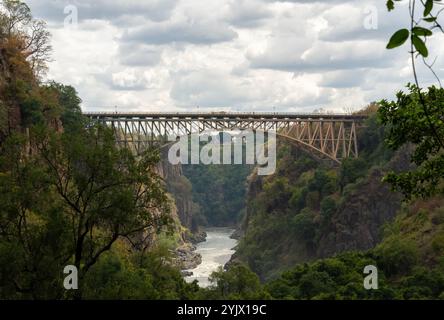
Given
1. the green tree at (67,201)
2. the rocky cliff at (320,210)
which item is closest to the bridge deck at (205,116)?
the rocky cliff at (320,210)

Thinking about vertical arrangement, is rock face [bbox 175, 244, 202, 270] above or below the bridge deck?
below

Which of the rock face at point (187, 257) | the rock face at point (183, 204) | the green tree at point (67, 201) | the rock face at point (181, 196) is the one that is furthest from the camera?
the rock face at point (181, 196)

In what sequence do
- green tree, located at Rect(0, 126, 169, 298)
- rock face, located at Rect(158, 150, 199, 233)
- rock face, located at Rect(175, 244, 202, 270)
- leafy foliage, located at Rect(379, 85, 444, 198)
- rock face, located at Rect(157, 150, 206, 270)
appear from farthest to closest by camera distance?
1. rock face, located at Rect(158, 150, 199, 233)
2. rock face, located at Rect(157, 150, 206, 270)
3. rock face, located at Rect(175, 244, 202, 270)
4. green tree, located at Rect(0, 126, 169, 298)
5. leafy foliage, located at Rect(379, 85, 444, 198)

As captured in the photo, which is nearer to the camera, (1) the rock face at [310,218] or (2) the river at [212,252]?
(1) the rock face at [310,218]

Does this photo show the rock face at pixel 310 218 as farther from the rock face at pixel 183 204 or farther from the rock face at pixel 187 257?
the rock face at pixel 183 204

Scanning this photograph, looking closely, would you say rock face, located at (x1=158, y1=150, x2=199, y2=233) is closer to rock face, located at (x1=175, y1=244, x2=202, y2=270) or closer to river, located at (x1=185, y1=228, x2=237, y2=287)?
river, located at (x1=185, y1=228, x2=237, y2=287)

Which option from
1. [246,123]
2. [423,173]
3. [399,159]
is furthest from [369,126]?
[423,173]

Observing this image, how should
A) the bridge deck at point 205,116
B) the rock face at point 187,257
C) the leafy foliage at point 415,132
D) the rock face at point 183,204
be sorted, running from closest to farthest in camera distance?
the leafy foliage at point 415,132
the bridge deck at point 205,116
the rock face at point 187,257
the rock face at point 183,204

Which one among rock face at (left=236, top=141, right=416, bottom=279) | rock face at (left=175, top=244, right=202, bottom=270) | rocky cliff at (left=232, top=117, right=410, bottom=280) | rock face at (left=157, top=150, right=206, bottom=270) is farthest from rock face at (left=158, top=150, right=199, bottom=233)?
rocky cliff at (left=232, top=117, right=410, bottom=280)
